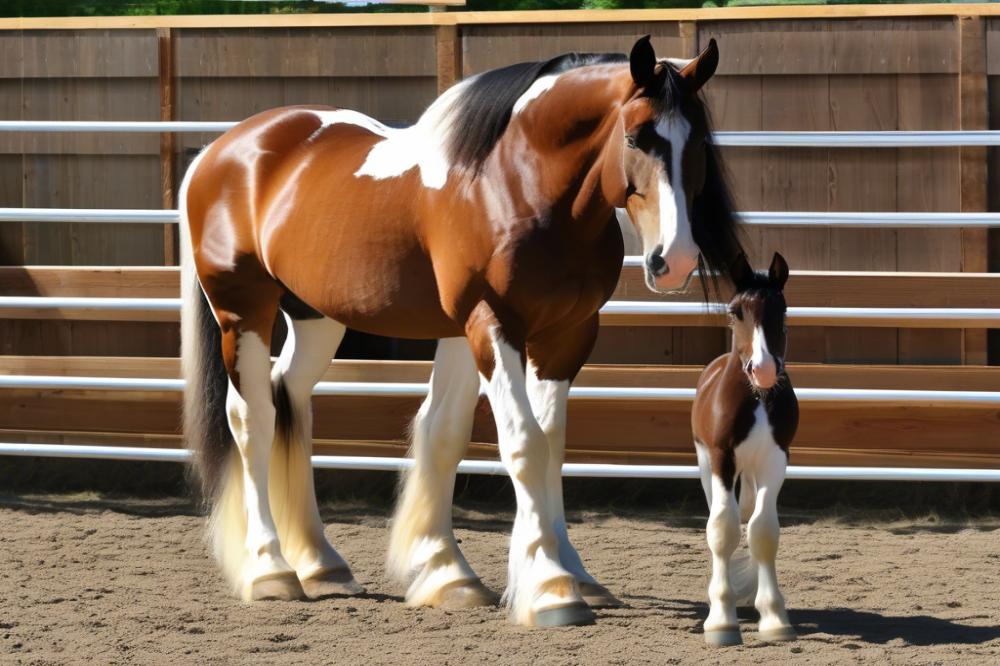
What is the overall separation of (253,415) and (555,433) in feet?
3.54

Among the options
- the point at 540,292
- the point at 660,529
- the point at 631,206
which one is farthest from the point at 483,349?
the point at 660,529

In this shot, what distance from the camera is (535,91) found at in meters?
3.89

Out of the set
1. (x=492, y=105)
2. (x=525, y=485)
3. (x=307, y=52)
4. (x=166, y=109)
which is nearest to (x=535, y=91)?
(x=492, y=105)

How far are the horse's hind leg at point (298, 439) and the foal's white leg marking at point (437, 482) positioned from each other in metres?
0.33

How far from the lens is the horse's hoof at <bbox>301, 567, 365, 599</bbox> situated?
451 centimetres

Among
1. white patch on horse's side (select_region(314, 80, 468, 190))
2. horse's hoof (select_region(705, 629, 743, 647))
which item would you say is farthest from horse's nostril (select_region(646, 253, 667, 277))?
horse's hoof (select_region(705, 629, 743, 647))

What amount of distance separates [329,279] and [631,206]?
1.11 meters

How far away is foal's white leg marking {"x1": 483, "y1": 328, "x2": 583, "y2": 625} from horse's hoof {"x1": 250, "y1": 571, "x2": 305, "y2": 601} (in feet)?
2.85

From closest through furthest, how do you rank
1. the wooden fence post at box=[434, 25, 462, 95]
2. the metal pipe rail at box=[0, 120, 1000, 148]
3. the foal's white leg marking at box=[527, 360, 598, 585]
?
the foal's white leg marking at box=[527, 360, 598, 585]
the metal pipe rail at box=[0, 120, 1000, 148]
the wooden fence post at box=[434, 25, 462, 95]

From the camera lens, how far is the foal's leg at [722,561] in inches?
141

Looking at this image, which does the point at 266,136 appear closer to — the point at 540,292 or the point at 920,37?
the point at 540,292

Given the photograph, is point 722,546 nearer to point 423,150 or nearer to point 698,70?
point 698,70

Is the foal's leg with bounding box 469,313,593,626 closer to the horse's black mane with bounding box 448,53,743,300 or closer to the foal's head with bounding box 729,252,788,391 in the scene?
the horse's black mane with bounding box 448,53,743,300

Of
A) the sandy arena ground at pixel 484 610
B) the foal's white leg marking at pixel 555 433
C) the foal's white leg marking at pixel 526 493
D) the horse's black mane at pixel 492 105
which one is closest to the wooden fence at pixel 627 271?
the sandy arena ground at pixel 484 610
